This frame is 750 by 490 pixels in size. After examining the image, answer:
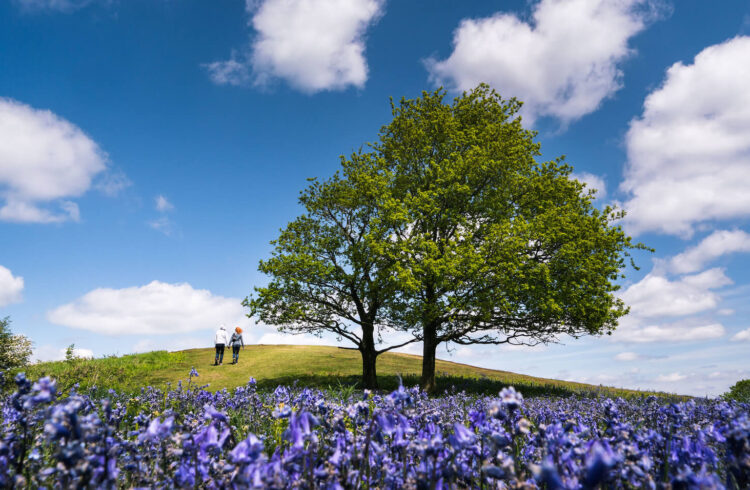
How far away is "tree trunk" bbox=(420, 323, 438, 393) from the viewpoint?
61.5 ft

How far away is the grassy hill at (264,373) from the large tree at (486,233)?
3127 mm

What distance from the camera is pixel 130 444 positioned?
372cm

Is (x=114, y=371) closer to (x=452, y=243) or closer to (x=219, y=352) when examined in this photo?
(x=219, y=352)

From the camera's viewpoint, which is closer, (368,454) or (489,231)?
(368,454)

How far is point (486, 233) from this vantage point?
18.9m

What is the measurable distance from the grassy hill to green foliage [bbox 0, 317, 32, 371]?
78 cm

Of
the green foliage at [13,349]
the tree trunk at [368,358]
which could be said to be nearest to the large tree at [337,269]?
the tree trunk at [368,358]

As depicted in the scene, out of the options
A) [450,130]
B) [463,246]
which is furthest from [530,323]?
[450,130]

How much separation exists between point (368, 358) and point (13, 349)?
64.4 ft

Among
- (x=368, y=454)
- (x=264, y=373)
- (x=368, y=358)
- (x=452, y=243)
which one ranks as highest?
(x=452, y=243)

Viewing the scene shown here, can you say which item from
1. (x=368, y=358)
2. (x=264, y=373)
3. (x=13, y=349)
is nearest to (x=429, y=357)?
(x=368, y=358)

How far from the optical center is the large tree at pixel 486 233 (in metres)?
17.1

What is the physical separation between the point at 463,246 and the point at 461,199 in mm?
3463

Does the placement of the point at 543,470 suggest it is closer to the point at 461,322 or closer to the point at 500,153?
the point at 461,322
